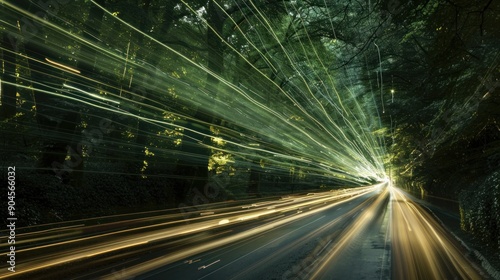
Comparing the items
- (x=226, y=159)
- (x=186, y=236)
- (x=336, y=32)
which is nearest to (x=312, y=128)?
(x=226, y=159)

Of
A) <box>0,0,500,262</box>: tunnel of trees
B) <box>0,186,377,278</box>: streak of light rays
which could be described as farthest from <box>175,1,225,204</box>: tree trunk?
<box>0,186,377,278</box>: streak of light rays

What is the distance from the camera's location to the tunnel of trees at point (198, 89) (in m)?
11.1

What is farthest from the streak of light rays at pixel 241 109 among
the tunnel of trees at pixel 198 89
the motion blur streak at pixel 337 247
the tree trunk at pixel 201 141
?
the motion blur streak at pixel 337 247

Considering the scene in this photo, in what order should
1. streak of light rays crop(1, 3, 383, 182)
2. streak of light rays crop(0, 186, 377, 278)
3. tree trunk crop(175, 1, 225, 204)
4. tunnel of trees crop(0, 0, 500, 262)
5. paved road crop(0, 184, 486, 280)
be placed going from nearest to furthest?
paved road crop(0, 184, 486, 280)
streak of light rays crop(0, 186, 377, 278)
tunnel of trees crop(0, 0, 500, 262)
streak of light rays crop(1, 3, 383, 182)
tree trunk crop(175, 1, 225, 204)

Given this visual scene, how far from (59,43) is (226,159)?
60.2ft

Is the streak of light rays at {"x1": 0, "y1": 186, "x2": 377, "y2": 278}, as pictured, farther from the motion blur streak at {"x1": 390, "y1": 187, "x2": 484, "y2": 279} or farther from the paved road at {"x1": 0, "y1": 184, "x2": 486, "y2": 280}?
the motion blur streak at {"x1": 390, "y1": 187, "x2": 484, "y2": 279}

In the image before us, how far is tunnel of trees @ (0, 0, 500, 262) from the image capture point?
11.1 meters

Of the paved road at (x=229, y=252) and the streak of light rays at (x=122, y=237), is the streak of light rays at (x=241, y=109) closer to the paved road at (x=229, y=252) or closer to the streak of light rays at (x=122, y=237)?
the streak of light rays at (x=122, y=237)

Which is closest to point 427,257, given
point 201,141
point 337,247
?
point 337,247

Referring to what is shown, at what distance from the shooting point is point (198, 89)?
26219mm

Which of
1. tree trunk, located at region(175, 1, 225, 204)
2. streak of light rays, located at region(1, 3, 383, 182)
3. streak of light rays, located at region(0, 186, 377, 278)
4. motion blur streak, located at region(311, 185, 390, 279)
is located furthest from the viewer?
tree trunk, located at region(175, 1, 225, 204)

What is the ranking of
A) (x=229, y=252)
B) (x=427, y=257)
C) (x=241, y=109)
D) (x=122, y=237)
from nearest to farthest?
(x=427, y=257)
(x=229, y=252)
(x=122, y=237)
(x=241, y=109)

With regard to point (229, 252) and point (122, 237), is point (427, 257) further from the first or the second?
point (122, 237)

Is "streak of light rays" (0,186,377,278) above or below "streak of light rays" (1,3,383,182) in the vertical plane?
below
